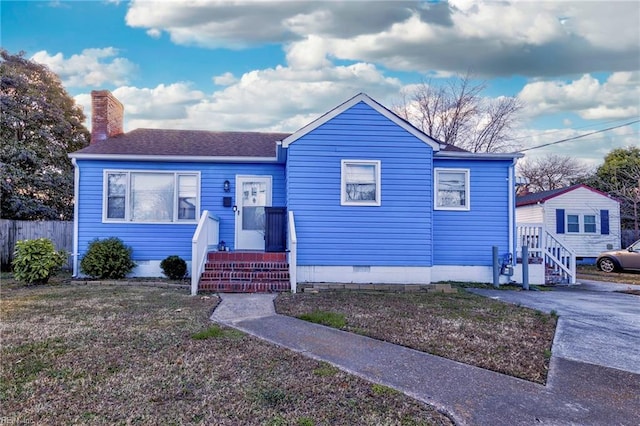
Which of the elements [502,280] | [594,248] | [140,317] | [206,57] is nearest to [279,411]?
[140,317]

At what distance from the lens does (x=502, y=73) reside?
681 inches

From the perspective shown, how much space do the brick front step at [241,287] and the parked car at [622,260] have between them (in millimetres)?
14679

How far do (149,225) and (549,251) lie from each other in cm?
1121

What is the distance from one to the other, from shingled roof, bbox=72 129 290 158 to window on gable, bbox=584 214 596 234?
16432 mm

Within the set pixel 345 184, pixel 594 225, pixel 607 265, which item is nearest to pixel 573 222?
pixel 594 225

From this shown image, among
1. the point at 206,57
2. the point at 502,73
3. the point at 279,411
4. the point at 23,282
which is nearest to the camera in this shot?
the point at 279,411

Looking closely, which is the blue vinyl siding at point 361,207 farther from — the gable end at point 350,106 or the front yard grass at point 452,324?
the front yard grass at point 452,324

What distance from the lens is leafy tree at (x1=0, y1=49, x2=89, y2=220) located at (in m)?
15.5

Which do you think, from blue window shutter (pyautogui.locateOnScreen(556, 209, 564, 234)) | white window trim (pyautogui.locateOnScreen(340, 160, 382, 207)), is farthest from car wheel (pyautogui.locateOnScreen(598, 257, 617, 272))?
white window trim (pyautogui.locateOnScreen(340, 160, 382, 207))

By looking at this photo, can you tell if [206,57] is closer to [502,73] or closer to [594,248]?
[502,73]

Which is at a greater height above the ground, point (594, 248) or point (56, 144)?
point (56, 144)

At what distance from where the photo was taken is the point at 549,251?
35.7 ft

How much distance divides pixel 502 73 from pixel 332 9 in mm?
10985

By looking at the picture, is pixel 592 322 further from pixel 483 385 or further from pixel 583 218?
pixel 583 218
